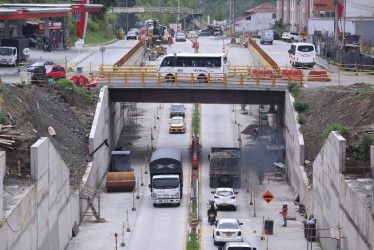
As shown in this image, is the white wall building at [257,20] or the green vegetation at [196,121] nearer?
the green vegetation at [196,121]

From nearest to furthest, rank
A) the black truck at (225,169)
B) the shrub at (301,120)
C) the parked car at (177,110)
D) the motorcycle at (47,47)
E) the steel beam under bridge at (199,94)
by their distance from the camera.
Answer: the black truck at (225,169)
the shrub at (301,120)
the steel beam under bridge at (199,94)
the parked car at (177,110)
the motorcycle at (47,47)

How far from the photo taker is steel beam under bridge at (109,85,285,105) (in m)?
70.1

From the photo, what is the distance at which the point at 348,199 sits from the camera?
37.0 meters

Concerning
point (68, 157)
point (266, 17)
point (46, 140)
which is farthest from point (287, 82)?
point (266, 17)

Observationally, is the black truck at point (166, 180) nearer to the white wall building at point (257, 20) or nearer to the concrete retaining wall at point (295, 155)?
the concrete retaining wall at point (295, 155)

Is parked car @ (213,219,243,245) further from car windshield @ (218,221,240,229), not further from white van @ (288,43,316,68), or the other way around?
white van @ (288,43,316,68)

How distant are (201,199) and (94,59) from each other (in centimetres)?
4305

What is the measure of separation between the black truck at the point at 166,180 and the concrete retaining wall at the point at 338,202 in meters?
9.81

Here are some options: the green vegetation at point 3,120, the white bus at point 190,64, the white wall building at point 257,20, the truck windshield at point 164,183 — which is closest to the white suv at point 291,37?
the white wall building at point 257,20

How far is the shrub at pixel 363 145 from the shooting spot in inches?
1667

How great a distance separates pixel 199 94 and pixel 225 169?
1300cm

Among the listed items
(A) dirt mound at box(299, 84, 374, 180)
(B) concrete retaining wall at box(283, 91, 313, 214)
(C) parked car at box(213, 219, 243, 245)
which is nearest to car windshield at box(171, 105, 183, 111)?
(B) concrete retaining wall at box(283, 91, 313, 214)

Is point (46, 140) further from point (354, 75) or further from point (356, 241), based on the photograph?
point (354, 75)

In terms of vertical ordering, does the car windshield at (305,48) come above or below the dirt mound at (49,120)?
above
